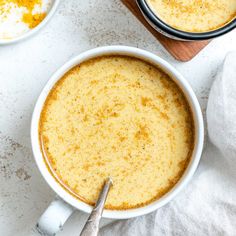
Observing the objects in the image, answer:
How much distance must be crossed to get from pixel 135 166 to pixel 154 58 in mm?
262

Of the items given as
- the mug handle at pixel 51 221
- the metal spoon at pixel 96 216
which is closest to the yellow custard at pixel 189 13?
the metal spoon at pixel 96 216

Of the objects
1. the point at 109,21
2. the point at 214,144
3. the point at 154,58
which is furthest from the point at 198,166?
the point at 109,21

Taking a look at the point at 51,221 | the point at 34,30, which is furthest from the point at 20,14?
the point at 51,221

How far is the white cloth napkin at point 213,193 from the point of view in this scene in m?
1.44

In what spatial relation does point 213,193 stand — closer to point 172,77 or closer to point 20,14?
point 172,77

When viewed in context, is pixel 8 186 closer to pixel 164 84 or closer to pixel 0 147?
pixel 0 147

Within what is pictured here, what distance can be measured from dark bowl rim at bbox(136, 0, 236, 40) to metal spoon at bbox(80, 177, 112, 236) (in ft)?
1.24

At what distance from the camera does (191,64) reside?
1.50m

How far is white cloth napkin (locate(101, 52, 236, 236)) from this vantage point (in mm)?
1440

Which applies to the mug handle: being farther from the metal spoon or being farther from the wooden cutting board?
the wooden cutting board

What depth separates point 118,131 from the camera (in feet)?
4.60

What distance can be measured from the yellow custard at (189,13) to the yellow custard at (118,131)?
0.12m

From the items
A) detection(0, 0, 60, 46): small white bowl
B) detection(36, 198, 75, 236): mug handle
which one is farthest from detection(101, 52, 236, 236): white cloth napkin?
detection(0, 0, 60, 46): small white bowl

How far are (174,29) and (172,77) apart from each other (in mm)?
115
